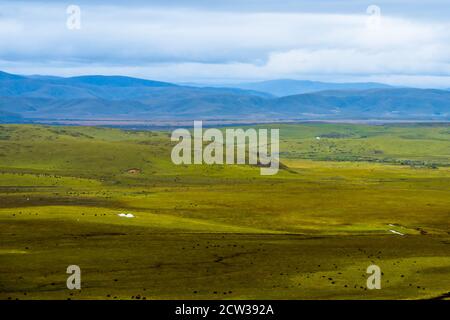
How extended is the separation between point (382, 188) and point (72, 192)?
6797cm

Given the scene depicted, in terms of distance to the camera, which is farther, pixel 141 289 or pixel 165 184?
pixel 165 184

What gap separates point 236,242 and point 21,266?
28.7 m

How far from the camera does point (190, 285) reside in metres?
75.4

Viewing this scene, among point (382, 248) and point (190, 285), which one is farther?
point (382, 248)

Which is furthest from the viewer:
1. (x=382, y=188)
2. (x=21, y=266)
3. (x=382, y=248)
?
(x=382, y=188)

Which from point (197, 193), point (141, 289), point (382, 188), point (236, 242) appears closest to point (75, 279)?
point (141, 289)

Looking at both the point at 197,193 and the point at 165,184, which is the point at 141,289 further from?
the point at 165,184

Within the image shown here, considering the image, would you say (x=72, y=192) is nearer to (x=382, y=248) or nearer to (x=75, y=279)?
(x=382, y=248)

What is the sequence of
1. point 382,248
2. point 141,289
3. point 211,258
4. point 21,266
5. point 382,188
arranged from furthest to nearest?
point 382,188 → point 382,248 → point 211,258 → point 21,266 → point 141,289

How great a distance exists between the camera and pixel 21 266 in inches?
3255
